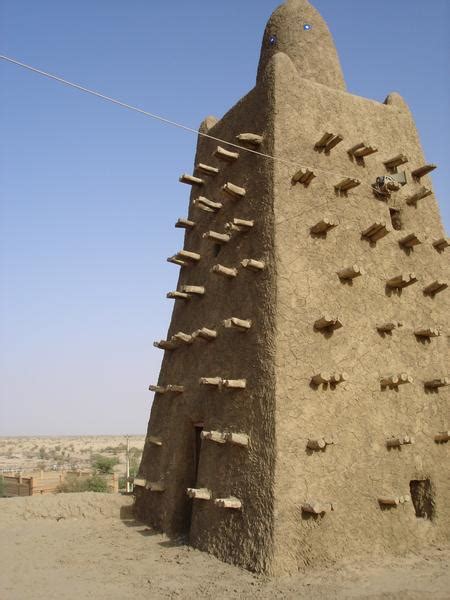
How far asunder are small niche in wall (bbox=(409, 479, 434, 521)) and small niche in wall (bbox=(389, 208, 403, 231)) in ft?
15.8

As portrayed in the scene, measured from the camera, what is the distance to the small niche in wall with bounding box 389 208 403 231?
34.4ft

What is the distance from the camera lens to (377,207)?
10.1 m

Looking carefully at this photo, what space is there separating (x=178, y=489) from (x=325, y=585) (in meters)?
3.66

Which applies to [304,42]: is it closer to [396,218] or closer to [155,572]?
[396,218]

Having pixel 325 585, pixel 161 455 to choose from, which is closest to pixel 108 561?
pixel 161 455

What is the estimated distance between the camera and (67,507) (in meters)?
11.2

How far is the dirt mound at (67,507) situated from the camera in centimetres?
1105

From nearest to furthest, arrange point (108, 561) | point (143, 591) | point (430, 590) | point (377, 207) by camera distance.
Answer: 1. point (430, 590)
2. point (143, 591)
3. point (108, 561)
4. point (377, 207)

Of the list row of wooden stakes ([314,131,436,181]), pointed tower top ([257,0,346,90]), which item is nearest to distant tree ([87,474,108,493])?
row of wooden stakes ([314,131,436,181])

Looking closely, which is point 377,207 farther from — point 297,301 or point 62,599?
point 62,599

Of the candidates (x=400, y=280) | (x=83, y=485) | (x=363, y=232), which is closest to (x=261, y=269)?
(x=363, y=232)

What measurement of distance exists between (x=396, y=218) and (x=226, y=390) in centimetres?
505

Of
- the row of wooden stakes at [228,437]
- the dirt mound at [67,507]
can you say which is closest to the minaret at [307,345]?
the row of wooden stakes at [228,437]

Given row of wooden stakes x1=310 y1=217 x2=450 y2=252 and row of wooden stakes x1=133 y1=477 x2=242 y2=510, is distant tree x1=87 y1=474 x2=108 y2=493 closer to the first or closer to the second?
row of wooden stakes x1=133 y1=477 x2=242 y2=510
